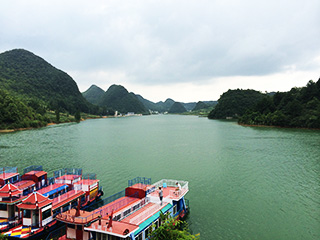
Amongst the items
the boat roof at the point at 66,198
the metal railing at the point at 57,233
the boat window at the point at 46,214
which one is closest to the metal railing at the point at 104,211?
the metal railing at the point at 57,233

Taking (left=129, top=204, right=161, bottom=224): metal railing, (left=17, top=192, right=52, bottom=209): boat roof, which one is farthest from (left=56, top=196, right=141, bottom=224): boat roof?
(left=17, top=192, right=52, bottom=209): boat roof

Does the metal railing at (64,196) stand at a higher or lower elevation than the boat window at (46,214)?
higher

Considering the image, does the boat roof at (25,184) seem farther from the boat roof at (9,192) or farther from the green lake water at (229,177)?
the green lake water at (229,177)

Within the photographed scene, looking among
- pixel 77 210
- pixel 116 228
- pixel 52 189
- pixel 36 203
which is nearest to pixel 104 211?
pixel 77 210

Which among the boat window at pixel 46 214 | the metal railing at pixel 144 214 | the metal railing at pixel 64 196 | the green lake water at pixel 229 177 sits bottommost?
the green lake water at pixel 229 177

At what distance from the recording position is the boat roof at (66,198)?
1765 centimetres

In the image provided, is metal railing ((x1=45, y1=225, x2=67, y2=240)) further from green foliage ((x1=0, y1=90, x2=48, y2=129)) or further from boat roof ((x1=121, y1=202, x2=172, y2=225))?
green foliage ((x1=0, y1=90, x2=48, y2=129))

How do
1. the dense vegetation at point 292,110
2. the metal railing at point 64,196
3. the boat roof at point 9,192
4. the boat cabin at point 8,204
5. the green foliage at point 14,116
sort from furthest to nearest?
the dense vegetation at point 292,110 < the green foliage at point 14,116 < the metal railing at point 64,196 < the boat roof at point 9,192 < the boat cabin at point 8,204

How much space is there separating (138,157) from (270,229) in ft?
95.6

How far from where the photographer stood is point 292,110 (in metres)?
98.9

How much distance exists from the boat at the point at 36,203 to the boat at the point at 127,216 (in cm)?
166

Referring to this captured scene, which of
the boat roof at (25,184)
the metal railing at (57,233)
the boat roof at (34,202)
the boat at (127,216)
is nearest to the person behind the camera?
the boat at (127,216)

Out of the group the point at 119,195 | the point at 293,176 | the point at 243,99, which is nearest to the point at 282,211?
the point at 293,176

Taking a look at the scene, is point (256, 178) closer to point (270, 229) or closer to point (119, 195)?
point (270, 229)
